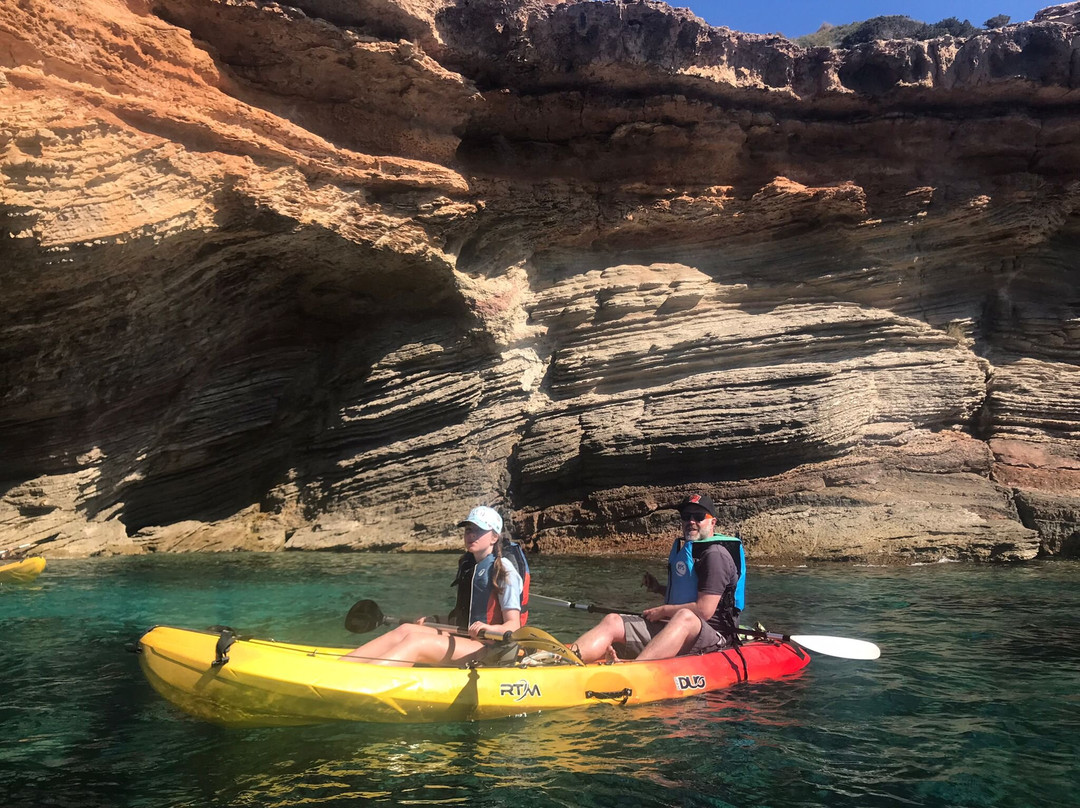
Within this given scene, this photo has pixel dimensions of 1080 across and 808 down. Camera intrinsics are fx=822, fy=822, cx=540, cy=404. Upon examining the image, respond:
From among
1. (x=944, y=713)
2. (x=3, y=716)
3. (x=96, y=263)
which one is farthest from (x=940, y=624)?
(x=96, y=263)

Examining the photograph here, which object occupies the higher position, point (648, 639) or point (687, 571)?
point (687, 571)

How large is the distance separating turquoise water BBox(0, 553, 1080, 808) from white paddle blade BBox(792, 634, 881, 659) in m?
0.14

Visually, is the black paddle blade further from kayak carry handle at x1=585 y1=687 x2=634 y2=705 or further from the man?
kayak carry handle at x1=585 y1=687 x2=634 y2=705

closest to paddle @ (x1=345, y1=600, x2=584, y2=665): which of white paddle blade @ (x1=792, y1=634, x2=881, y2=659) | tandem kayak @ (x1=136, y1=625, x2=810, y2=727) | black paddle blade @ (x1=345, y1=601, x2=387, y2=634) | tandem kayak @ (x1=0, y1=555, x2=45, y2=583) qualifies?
black paddle blade @ (x1=345, y1=601, x2=387, y2=634)

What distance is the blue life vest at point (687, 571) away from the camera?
583cm

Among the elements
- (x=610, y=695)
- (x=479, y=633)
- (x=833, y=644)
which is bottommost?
(x=610, y=695)

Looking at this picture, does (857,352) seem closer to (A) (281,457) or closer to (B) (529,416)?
(B) (529,416)

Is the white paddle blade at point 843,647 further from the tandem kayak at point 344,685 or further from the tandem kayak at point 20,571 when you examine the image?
the tandem kayak at point 20,571

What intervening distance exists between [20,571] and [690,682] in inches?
346

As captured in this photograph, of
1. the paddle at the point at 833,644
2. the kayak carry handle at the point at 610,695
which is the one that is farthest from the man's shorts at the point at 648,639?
the kayak carry handle at the point at 610,695

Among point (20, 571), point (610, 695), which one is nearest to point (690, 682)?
point (610, 695)

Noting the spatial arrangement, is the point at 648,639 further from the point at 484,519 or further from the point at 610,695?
the point at 484,519

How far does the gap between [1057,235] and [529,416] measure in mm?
10313

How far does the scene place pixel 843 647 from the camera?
19.7ft
